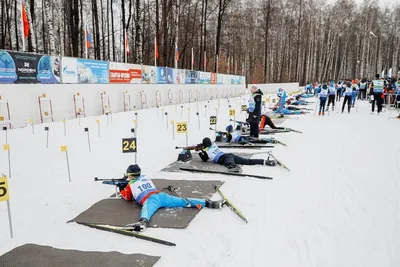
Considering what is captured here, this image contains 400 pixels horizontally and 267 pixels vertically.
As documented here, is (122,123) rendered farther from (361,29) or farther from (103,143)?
(361,29)

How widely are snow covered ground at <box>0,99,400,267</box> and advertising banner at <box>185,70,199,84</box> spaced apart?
53.4ft

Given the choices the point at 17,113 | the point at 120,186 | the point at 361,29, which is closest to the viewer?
the point at 120,186

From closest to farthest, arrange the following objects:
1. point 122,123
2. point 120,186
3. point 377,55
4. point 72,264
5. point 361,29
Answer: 1. point 72,264
2. point 120,186
3. point 122,123
4. point 361,29
5. point 377,55

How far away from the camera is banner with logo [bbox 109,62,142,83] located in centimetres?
1673

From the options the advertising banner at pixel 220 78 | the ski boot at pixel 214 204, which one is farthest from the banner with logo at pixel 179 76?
the ski boot at pixel 214 204

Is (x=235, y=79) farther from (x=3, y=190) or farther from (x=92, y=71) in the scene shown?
(x=3, y=190)

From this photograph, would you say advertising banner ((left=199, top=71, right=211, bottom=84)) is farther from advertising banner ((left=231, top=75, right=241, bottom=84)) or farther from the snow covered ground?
the snow covered ground

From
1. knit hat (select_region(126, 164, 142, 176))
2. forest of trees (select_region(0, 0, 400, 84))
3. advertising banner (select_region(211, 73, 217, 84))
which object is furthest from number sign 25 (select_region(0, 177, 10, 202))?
forest of trees (select_region(0, 0, 400, 84))

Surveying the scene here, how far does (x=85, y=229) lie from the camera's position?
14.2 ft

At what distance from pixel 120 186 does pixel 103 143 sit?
4.44m

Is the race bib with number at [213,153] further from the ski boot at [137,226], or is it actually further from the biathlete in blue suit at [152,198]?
the ski boot at [137,226]

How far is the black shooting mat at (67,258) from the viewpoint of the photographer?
3.40 m

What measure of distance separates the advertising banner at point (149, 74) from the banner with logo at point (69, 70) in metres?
5.57

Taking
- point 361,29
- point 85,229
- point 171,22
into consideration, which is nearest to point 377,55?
point 361,29
